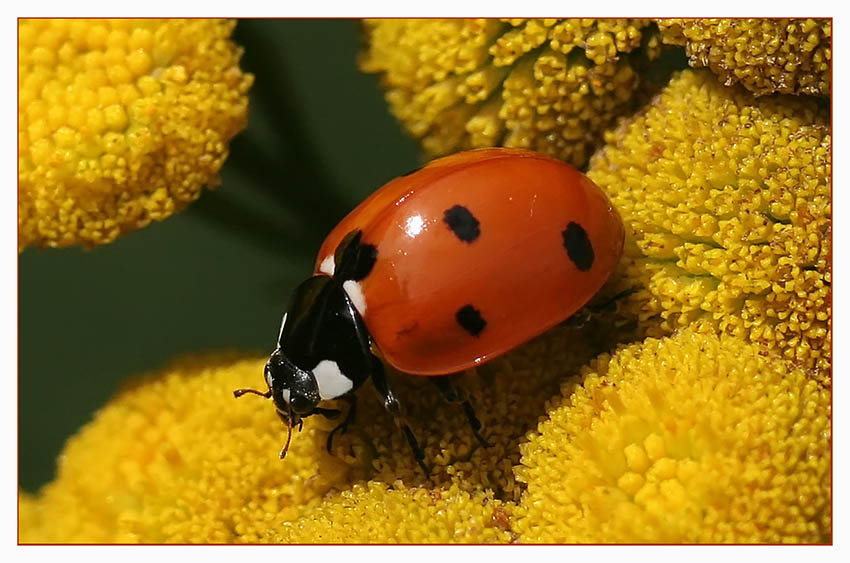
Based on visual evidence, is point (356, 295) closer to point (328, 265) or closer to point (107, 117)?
point (328, 265)

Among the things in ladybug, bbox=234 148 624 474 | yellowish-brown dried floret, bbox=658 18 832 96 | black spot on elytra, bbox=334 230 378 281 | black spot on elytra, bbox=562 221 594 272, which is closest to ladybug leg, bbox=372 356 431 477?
ladybug, bbox=234 148 624 474

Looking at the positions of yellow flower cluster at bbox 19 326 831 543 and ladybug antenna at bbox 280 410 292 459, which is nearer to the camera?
yellow flower cluster at bbox 19 326 831 543

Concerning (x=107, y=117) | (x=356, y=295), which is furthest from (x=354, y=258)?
(x=107, y=117)

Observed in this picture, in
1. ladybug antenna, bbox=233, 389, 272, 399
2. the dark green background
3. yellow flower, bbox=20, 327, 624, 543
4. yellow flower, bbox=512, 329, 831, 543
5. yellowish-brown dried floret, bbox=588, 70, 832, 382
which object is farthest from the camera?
the dark green background

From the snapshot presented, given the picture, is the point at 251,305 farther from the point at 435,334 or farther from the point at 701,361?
the point at 701,361

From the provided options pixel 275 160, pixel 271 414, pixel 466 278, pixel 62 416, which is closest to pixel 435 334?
pixel 466 278

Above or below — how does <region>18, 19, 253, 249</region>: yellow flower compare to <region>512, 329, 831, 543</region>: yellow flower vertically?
above

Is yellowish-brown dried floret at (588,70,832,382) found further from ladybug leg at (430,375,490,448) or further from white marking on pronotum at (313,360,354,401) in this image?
white marking on pronotum at (313,360,354,401)
